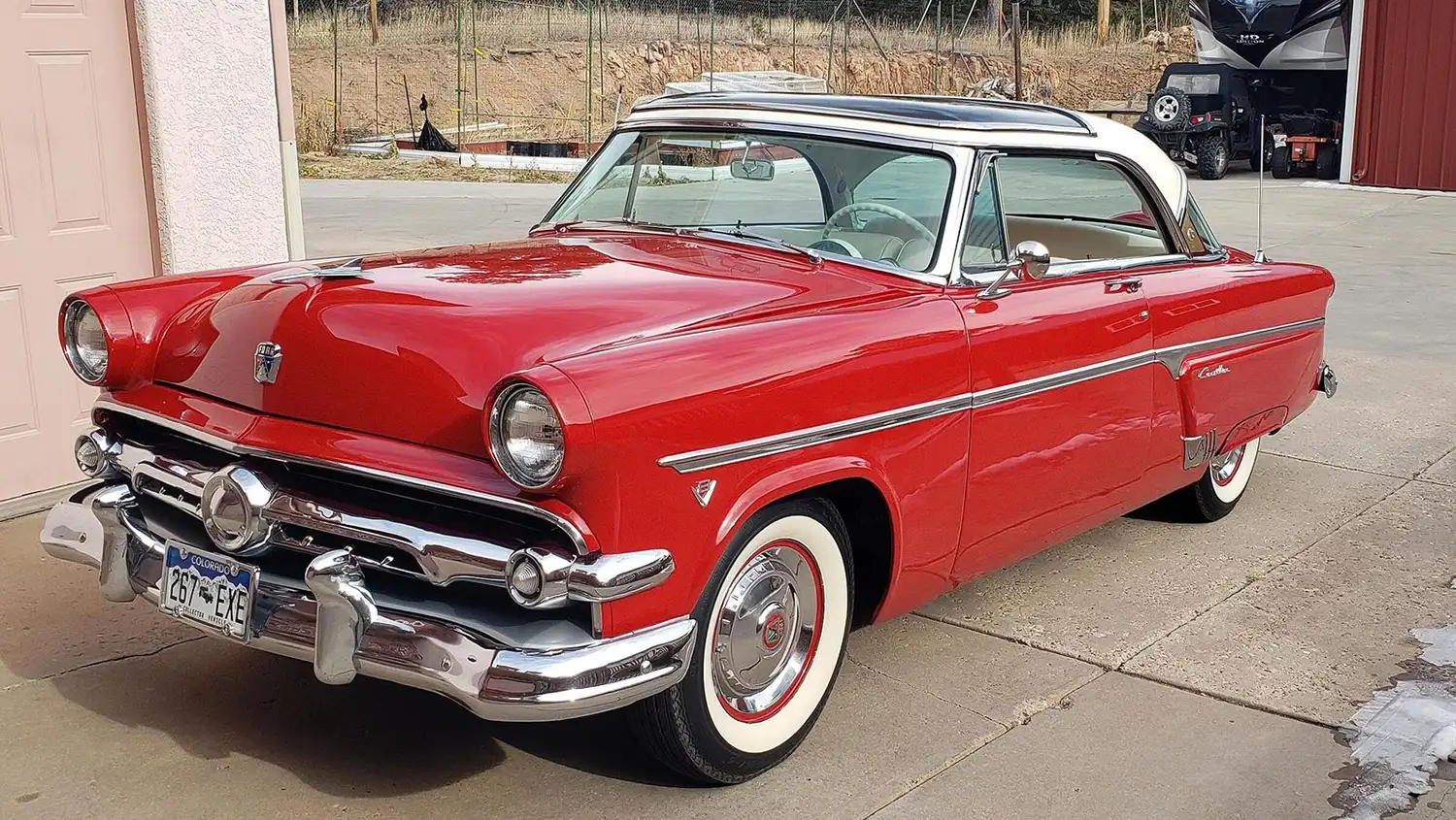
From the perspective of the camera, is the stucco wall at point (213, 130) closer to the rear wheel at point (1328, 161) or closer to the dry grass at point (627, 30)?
the rear wheel at point (1328, 161)

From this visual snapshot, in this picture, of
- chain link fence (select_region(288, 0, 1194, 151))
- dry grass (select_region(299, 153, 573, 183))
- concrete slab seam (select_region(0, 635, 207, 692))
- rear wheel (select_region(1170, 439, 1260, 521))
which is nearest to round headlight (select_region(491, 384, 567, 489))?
concrete slab seam (select_region(0, 635, 207, 692))

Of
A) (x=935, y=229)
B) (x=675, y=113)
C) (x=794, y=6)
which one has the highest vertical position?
(x=794, y=6)

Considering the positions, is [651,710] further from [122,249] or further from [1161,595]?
[122,249]

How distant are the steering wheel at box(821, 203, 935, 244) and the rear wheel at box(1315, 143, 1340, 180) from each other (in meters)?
18.0

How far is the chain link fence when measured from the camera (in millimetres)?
32062

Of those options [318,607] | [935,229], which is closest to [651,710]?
[318,607]

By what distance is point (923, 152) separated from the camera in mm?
3982

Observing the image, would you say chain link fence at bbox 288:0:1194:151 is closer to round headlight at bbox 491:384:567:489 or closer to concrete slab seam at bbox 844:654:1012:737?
concrete slab seam at bbox 844:654:1012:737

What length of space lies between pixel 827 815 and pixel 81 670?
218 cm

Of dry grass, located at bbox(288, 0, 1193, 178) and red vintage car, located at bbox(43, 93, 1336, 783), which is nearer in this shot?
red vintage car, located at bbox(43, 93, 1336, 783)

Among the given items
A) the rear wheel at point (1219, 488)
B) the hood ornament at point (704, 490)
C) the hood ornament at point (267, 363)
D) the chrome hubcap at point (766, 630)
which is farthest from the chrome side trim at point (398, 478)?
the rear wheel at point (1219, 488)

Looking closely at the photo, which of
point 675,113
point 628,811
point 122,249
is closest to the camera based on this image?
point 628,811

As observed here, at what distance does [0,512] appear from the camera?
5184 mm

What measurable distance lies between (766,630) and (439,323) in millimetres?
1043
